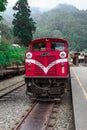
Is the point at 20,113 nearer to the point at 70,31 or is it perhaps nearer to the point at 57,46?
the point at 57,46

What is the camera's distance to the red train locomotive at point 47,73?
15.4 metres

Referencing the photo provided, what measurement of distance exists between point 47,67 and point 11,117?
4283 millimetres

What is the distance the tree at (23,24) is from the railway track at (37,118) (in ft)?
184

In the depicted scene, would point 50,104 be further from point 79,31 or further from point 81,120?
point 79,31

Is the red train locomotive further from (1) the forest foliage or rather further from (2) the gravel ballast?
(1) the forest foliage

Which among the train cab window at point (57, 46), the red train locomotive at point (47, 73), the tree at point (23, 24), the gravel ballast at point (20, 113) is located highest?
the tree at point (23, 24)

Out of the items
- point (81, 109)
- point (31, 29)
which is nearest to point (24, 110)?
point (81, 109)

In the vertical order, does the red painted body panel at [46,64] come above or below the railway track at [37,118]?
above

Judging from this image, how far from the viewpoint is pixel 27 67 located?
15.8 m

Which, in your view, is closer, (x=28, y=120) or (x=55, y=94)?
(x=28, y=120)

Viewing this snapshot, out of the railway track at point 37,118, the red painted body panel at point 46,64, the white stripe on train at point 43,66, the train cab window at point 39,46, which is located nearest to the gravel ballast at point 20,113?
the railway track at point 37,118

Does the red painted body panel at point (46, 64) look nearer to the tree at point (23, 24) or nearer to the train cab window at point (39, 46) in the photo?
the train cab window at point (39, 46)

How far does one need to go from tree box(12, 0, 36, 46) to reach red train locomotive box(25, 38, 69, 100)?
54218 millimetres

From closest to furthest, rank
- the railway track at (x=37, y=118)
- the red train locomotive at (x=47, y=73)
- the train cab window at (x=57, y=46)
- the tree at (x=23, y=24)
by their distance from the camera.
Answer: the railway track at (x=37, y=118) → the red train locomotive at (x=47, y=73) → the train cab window at (x=57, y=46) → the tree at (x=23, y=24)
